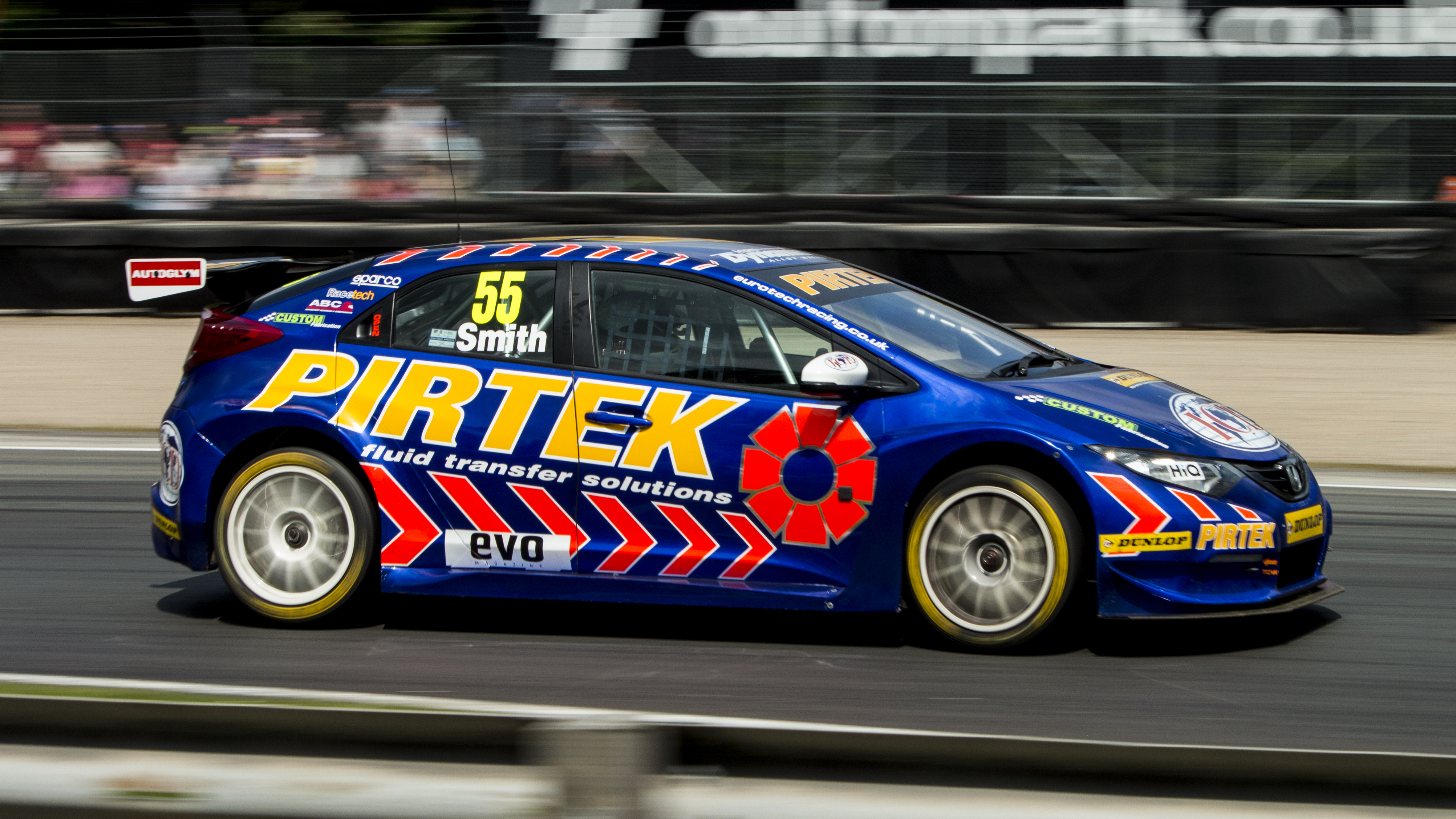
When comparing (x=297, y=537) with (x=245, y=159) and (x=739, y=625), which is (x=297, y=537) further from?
(x=245, y=159)

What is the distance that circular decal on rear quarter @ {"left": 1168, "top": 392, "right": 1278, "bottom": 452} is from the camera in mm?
5070

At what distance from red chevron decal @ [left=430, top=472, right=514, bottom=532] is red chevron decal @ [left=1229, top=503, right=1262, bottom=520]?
2449 mm

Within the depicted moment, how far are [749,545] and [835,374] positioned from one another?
26.3 inches

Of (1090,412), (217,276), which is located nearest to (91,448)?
(217,276)

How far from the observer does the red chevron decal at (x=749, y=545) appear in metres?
5.08

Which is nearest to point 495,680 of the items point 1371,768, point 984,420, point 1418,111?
point 984,420

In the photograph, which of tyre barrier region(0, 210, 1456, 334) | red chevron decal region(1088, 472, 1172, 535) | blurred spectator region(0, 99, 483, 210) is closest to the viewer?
red chevron decal region(1088, 472, 1172, 535)

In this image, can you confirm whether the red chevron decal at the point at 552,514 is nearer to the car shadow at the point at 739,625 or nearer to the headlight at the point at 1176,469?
the car shadow at the point at 739,625

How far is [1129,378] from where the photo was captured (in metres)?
5.52

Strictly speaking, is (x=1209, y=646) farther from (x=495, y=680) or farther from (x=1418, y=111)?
(x=1418, y=111)

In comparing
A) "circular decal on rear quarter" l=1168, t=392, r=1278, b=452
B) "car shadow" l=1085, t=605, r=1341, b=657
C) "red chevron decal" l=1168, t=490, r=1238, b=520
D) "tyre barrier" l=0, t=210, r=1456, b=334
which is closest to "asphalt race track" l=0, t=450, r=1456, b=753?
"car shadow" l=1085, t=605, r=1341, b=657

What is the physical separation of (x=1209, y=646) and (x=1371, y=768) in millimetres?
2823

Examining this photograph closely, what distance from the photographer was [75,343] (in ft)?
47.2

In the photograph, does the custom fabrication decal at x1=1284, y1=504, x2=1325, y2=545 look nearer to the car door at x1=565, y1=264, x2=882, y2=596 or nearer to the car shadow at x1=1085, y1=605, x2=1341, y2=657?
the car shadow at x1=1085, y1=605, x2=1341, y2=657
